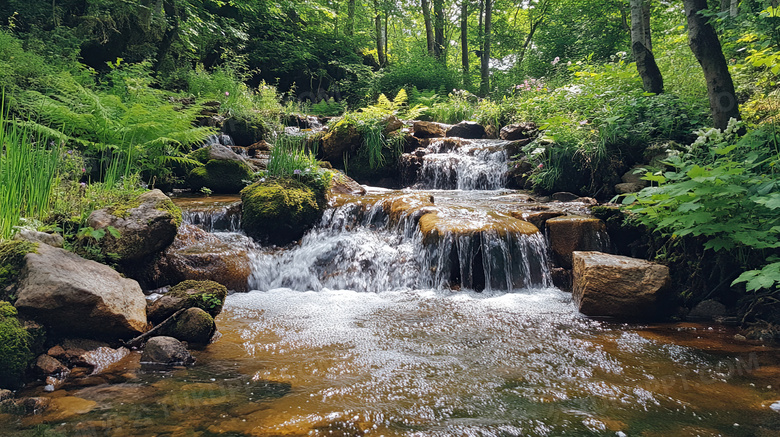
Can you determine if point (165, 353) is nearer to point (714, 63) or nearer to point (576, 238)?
point (576, 238)

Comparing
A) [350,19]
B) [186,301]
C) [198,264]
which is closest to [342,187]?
[198,264]

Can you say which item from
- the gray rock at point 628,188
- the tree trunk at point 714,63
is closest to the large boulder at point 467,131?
the gray rock at point 628,188

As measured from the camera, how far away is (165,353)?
2.68 m

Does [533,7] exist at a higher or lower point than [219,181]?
higher

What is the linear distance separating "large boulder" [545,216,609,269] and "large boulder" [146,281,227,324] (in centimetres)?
400

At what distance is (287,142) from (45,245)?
14.6ft

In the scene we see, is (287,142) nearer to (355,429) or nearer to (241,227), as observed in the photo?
(241,227)

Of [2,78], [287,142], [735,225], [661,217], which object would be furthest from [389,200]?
[2,78]

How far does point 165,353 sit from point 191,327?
36cm

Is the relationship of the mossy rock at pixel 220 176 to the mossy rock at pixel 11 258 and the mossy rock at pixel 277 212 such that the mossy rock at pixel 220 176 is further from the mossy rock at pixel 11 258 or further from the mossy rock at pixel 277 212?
the mossy rock at pixel 11 258

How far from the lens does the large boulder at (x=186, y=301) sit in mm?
3240

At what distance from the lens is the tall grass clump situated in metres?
3.05

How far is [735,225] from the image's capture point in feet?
11.1

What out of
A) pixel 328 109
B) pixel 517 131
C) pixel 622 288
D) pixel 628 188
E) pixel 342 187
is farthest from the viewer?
pixel 328 109
